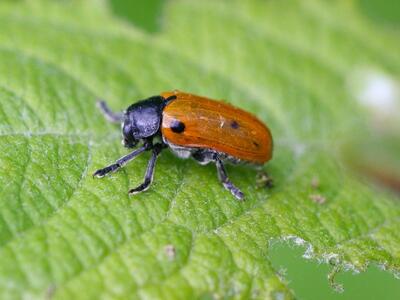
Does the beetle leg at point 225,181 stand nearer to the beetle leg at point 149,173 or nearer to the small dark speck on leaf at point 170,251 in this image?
the beetle leg at point 149,173

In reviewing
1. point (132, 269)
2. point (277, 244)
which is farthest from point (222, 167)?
point (132, 269)

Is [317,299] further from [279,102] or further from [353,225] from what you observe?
[279,102]

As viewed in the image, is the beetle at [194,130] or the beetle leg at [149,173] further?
the beetle at [194,130]

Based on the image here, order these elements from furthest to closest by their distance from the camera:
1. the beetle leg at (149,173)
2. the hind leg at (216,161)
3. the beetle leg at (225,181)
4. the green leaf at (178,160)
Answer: the hind leg at (216,161) < the beetle leg at (225,181) < the beetle leg at (149,173) < the green leaf at (178,160)

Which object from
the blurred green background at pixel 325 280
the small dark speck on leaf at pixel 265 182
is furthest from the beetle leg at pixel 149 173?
the blurred green background at pixel 325 280

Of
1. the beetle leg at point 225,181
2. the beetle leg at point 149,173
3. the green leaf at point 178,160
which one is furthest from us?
the beetle leg at point 225,181

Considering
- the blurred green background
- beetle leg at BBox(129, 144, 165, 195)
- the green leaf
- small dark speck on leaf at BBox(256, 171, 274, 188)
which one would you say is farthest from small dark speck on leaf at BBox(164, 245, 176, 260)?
the blurred green background

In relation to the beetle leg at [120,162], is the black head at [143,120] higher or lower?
higher
